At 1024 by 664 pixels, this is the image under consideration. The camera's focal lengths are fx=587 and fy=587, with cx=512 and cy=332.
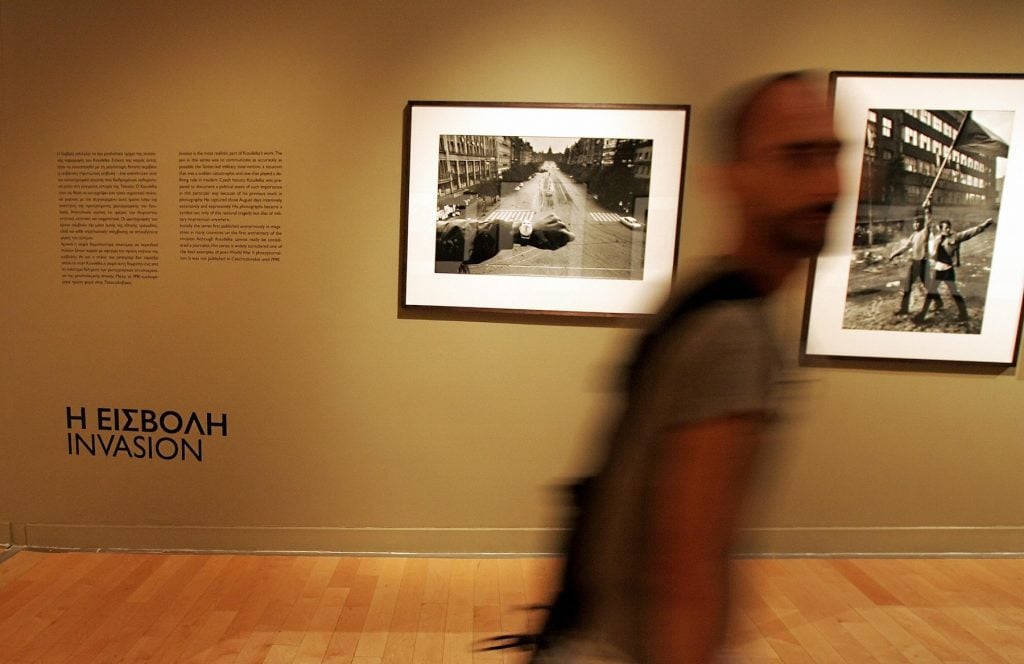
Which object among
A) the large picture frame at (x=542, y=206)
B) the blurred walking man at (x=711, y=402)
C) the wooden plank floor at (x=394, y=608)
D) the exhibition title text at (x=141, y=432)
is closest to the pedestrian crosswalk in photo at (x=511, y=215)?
the large picture frame at (x=542, y=206)

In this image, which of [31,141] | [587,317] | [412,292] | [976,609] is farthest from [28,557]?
[976,609]

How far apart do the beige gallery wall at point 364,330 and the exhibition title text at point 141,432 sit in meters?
0.04

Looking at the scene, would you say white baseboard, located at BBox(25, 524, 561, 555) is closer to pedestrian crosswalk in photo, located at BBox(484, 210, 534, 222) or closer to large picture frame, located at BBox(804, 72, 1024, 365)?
pedestrian crosswalk in photo, located at BBox(484, 210, 534, 222)

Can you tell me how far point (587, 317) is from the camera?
2.74 meters

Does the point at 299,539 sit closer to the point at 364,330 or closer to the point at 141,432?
the point at 141,432

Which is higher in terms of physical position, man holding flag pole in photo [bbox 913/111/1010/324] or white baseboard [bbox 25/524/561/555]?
man holding flag pole in photo [bbox 913/111/1010/324]

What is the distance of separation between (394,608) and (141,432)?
4.89 feet

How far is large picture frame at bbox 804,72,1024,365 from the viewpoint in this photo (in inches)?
104

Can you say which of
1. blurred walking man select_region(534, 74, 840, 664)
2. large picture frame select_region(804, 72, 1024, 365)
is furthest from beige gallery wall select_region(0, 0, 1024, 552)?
blurred walking man select_region(534, 74, 840, 664)

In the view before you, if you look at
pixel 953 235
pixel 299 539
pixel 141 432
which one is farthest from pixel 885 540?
pixel 141 432

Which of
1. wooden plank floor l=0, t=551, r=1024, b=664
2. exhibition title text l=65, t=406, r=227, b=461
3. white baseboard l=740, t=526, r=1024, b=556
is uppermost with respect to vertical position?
exhibition title text l=65, t=406, r=227, b=461

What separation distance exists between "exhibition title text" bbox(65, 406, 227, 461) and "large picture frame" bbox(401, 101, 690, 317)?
3.88 ft

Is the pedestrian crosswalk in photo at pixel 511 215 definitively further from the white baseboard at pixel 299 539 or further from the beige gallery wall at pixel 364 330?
the white baseboard at pixel 299 539

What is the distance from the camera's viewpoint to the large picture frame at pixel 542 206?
262 centimetres
